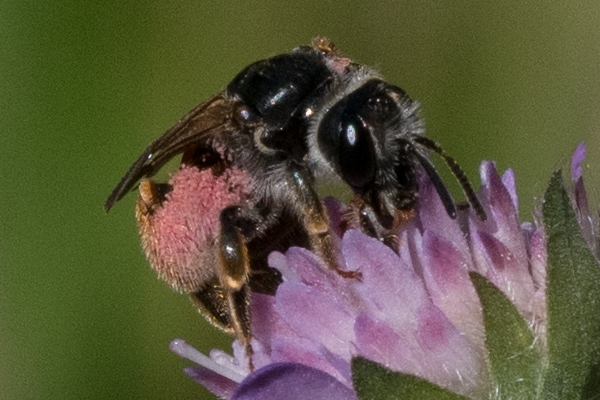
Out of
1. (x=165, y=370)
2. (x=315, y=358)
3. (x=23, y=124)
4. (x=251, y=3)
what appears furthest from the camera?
(x=251, y=3)

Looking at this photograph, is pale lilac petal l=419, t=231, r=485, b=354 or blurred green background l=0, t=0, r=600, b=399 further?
blurred green background l=0, t=0, r=600, b=399

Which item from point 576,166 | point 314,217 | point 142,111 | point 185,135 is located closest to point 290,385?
point 314,217

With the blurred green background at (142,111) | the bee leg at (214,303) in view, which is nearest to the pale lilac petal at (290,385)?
the bee leg at (214,303)

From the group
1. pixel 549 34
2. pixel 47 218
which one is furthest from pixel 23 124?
→ pixel 549 34

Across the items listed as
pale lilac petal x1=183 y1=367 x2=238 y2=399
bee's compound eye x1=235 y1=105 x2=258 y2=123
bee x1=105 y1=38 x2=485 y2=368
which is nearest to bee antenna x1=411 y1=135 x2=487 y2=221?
bee x1=105 y1=38 x2=485 y2=368

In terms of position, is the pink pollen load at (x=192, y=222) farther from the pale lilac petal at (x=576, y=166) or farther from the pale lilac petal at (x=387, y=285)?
the pale lilac petal at (x=576, y=166)

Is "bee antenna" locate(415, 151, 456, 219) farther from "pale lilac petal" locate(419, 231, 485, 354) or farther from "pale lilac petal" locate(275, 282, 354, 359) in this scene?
"pale lilac petal" locate(275, 282, 354, 359)

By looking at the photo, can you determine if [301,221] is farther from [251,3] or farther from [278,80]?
[251,3]
